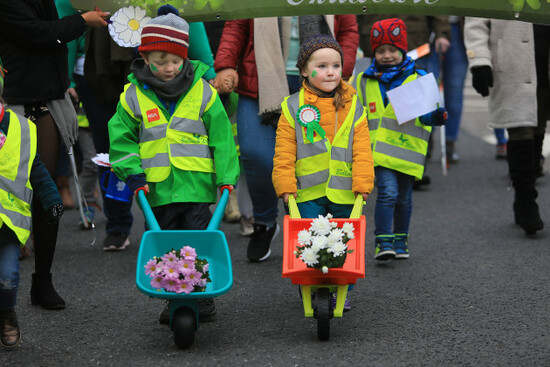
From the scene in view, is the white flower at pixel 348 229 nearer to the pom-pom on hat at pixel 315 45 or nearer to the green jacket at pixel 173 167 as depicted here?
the green jacket at pixel 173 167

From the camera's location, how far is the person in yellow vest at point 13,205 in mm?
4500

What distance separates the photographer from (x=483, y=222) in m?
7.80

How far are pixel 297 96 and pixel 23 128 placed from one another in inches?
60.9

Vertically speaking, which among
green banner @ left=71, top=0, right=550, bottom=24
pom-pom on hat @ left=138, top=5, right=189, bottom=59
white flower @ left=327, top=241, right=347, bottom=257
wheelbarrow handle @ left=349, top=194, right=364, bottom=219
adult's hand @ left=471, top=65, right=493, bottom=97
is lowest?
white flower @ left=327, top=241, right=347, bottom=257

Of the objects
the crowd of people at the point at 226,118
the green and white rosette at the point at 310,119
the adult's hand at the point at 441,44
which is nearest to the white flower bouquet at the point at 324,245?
the crowd of people at the point at 226,118

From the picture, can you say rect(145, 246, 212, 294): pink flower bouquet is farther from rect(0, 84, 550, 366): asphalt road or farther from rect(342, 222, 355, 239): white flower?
rect(342, 222, 355, 239): white flower

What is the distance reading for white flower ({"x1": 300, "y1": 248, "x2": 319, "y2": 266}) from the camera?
4438 millimetres

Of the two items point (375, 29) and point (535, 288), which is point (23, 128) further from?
point (535, 288)

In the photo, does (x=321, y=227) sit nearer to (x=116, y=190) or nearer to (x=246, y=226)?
(x=116, y=190)

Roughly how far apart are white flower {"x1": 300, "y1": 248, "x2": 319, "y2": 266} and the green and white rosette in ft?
2.98

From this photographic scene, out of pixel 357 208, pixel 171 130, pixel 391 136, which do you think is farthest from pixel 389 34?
pixel 171 130

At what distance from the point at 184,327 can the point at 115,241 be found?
2.80m

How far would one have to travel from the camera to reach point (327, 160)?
17.1 ft

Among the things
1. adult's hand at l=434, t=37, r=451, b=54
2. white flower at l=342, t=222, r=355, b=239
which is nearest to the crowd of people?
white flower at l=342, t=222, r=355, b=239
